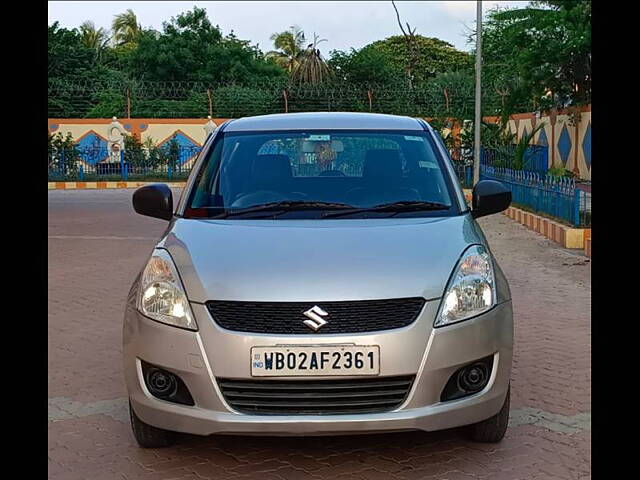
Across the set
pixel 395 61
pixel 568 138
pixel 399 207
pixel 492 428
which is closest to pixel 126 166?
pixel 568 138

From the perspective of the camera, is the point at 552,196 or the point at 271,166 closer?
the point at 271,166

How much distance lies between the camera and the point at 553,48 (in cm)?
1873

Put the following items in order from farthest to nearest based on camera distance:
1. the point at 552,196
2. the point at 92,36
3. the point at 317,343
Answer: the point at 92,36
the point at 552,196
the point at 317,343

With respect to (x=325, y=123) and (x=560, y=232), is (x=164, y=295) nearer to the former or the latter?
(x=325, y=123)

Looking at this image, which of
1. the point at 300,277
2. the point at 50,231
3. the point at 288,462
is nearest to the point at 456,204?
the point at 300,277

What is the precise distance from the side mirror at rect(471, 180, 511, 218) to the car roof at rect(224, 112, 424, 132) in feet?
1.87

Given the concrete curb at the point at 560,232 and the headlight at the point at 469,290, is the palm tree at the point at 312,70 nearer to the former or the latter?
the concrete curb at the point at 560,232

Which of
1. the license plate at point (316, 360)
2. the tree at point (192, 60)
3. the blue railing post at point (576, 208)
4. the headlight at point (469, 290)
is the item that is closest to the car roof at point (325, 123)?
the headlight at point (469, 290)

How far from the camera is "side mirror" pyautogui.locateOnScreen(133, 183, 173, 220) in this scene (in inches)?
186

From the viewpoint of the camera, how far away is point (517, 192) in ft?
52.4

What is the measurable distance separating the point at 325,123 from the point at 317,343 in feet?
6.49

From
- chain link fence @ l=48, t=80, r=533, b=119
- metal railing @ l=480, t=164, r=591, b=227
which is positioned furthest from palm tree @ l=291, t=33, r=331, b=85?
metal railing @ l=480, t=164, r=591, b=227

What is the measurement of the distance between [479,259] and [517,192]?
1249cm

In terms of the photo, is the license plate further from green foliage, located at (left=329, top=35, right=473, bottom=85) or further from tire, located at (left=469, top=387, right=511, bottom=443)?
green foliage, located at (left=329, top=35, right=473, bottom=85)
